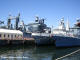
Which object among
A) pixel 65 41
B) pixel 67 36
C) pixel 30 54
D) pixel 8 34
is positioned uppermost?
pixel 8 34

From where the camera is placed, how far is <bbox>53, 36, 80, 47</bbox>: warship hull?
37.2 m

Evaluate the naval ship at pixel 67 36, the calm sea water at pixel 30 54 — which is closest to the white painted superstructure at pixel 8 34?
the naval ship at pixel 67 36

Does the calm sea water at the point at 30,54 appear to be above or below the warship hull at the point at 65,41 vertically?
below

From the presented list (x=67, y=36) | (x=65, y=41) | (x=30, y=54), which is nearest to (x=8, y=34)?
(x=65, y=41)

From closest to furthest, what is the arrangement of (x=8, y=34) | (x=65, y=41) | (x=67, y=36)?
1. (x=65, y=41)
2. (x=67, y=36)
3. (x=8, y=34)

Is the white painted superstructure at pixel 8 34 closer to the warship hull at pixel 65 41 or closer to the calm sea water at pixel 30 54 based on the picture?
the calm sea water at pixel 30 54

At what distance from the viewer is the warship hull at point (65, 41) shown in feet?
122

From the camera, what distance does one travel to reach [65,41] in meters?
39.0

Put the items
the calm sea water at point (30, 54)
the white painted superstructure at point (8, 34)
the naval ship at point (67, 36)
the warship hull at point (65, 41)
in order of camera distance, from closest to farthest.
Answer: the calm sea water at point (30, 54)
the warship hull at point (65, 41)
the naval ship at point (67, 36)
the white painted superstructure at point (8, 34)

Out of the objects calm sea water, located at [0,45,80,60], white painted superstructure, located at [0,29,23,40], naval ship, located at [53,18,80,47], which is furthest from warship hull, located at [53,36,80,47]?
white painted superstructure, located at [0,29,23,40]

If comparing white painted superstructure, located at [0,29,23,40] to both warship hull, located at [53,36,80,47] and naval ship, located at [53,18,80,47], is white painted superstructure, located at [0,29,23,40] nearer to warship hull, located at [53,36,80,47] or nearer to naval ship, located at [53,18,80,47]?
naval ship, located at [53,18,80,47]

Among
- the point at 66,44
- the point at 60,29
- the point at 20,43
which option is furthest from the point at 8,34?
the point at 66,44

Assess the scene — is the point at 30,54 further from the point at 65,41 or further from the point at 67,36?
the point at 67,36

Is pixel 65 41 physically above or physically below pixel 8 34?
below
